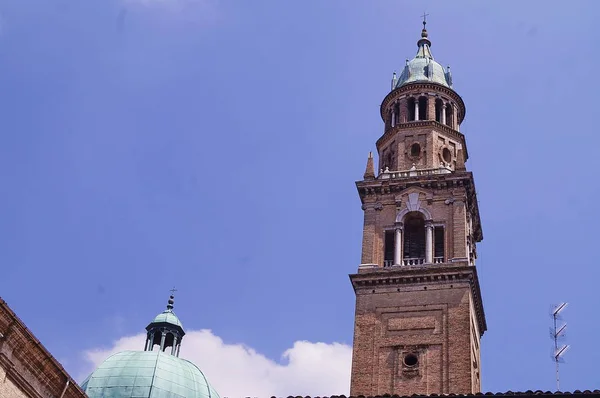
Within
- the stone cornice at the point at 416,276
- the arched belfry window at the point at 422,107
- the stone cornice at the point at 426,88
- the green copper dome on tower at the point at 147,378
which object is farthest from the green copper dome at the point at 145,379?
the arched belfry window at the point at 422,107

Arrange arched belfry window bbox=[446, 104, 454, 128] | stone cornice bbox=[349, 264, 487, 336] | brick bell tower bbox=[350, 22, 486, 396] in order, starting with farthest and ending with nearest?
arched belfry window bbox=[446, 104, 454, 128]
stone cornice bbox=[349, 264, 487, 336]
brick bell tower bbox=[350, 22, 486, 396]

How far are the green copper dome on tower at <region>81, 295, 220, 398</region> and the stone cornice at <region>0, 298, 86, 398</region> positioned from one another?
2388cm

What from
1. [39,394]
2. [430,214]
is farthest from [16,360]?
[430,214]

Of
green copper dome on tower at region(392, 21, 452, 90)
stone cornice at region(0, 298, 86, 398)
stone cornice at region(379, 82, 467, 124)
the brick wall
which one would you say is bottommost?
stone cornice at region(0, 298, 86, 398)

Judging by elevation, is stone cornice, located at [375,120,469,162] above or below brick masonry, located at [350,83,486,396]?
above

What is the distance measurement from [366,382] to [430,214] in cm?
819

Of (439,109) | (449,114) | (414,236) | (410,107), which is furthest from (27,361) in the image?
(449,114)

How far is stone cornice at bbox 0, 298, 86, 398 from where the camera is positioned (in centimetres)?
2008

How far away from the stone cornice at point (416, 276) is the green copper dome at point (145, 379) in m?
14.5

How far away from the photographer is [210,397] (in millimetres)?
48438

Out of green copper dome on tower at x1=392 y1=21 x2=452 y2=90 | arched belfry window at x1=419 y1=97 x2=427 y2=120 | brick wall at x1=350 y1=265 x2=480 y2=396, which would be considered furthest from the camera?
green copper dome on tower at x1=392 y1=21 x2=452 y2=90

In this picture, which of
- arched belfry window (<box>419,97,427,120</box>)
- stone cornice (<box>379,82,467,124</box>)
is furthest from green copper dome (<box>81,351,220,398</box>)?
arched belfry window (<box>419,97,427,120</box>)

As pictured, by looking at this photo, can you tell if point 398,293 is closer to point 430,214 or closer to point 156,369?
point 430,214

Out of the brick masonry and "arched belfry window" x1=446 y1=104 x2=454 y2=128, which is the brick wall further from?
"arched belfry window" x1=446 y1=104 x2=454 y2=128
